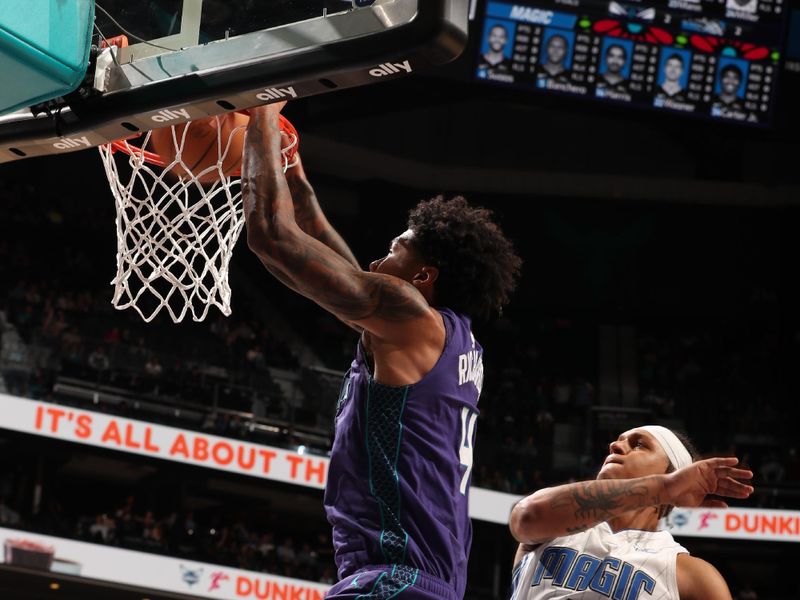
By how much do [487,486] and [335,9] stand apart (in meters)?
9.25

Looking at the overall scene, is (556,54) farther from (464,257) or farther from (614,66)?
(464,257)

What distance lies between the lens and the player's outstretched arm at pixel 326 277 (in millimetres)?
2424

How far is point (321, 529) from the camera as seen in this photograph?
1316cm

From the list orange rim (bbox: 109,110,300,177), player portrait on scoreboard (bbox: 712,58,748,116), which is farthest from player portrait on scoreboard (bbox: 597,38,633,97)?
orange rim (bbox: 109,110,300,177)

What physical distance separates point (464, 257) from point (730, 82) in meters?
7.74

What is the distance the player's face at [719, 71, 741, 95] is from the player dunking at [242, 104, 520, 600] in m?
7.84

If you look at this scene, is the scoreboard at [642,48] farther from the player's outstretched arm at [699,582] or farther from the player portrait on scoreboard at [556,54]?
the player's outstretched arm at [699,582]

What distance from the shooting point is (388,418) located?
2.45 m

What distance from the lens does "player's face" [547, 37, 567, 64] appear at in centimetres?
962

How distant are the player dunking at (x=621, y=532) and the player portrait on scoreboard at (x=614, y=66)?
278 inches

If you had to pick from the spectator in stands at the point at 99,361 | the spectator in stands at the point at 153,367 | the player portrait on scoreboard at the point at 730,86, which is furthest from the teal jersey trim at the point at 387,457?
the spectator in stands at the point at 153,367

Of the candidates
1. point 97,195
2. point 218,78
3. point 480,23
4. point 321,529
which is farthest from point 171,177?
point 97,195

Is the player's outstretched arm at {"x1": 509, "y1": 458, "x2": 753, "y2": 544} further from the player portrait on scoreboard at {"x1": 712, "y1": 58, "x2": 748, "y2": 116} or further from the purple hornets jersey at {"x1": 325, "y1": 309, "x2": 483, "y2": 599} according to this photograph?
the player portrait on scoreboard at {"x1": 712, "y1": 58, "x2": 748, "y2": 116}

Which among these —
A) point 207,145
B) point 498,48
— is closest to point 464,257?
point 207,145
